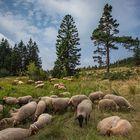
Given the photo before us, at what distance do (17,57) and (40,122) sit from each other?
73.6 metres

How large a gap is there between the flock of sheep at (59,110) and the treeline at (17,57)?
6282 centimetres

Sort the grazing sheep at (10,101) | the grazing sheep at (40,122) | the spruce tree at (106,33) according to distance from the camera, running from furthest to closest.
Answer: the spruce tree at (106,33) → the grazing sheep at (10,101) → the grazing sheep at (40,122)

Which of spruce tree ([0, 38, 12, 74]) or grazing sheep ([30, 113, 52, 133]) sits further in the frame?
spruce tree ([0, 38, 12, 74])

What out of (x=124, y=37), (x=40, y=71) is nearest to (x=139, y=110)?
(x=40, y=71)

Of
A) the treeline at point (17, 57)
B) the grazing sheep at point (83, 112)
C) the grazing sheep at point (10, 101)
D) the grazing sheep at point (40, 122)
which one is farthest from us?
the treeline at point (17, 57)

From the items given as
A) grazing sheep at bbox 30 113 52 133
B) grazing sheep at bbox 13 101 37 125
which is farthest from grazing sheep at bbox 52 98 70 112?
grazing sheep at bbox 30 113 52 133

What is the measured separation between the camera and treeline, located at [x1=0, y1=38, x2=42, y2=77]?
83188 millimetres

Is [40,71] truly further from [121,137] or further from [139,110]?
[121,137]

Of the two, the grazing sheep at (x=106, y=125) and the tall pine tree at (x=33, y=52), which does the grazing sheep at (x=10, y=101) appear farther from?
the tall pine tree at (x=33, y=52)

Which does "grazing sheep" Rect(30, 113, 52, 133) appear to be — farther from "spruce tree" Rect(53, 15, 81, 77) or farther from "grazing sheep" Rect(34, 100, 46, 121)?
"spruce tree" Rect(53, 15, 81, 77)

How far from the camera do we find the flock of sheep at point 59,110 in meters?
10.3

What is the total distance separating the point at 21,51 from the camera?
8950 centimetres

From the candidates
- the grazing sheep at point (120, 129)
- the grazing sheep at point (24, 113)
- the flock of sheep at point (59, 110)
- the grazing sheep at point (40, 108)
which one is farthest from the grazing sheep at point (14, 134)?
the grazing sheep at point (120, 129)

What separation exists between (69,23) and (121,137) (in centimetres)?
5179
